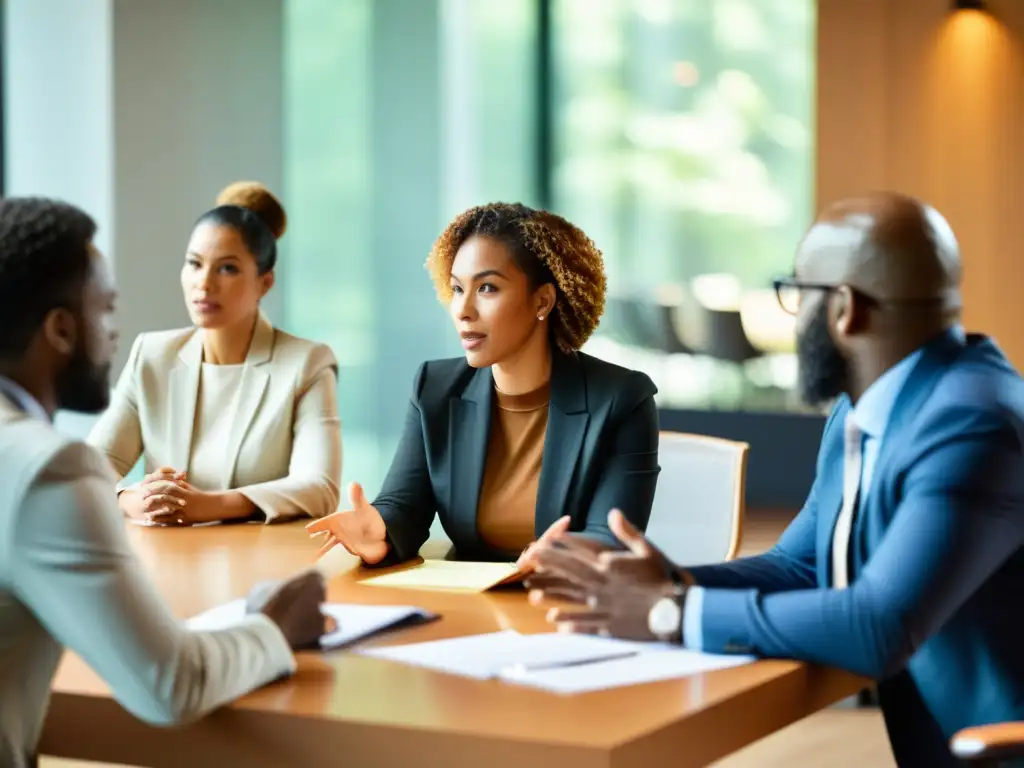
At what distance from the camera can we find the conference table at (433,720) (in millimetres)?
1535

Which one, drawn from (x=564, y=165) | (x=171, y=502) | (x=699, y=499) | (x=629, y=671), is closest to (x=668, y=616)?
(x=629, y=671)

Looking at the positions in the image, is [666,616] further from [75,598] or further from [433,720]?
[75,598]

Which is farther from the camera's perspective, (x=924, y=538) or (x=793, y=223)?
(x=793, y=223)

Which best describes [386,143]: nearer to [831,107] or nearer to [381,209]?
[381,209]

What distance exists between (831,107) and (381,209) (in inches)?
97.6

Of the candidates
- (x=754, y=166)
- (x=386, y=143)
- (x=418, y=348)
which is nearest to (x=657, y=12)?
(x=754, y=166)

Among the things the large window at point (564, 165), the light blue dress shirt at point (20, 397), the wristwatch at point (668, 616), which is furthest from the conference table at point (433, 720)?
the large window at point (564, 165)

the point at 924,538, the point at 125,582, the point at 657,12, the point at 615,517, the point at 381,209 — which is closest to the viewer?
the point at 125,582

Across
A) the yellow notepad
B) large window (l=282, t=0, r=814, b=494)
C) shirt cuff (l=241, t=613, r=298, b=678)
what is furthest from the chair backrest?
large window (l=282, t=0, r=814, b=494)

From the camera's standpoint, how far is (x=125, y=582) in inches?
59.2

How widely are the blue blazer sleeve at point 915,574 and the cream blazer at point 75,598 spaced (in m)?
0.70

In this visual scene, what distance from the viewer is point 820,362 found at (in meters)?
1.97

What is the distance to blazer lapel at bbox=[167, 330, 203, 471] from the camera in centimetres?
339

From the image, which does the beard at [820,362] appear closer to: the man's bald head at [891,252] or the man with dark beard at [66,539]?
the man's bald head at [891,252]
